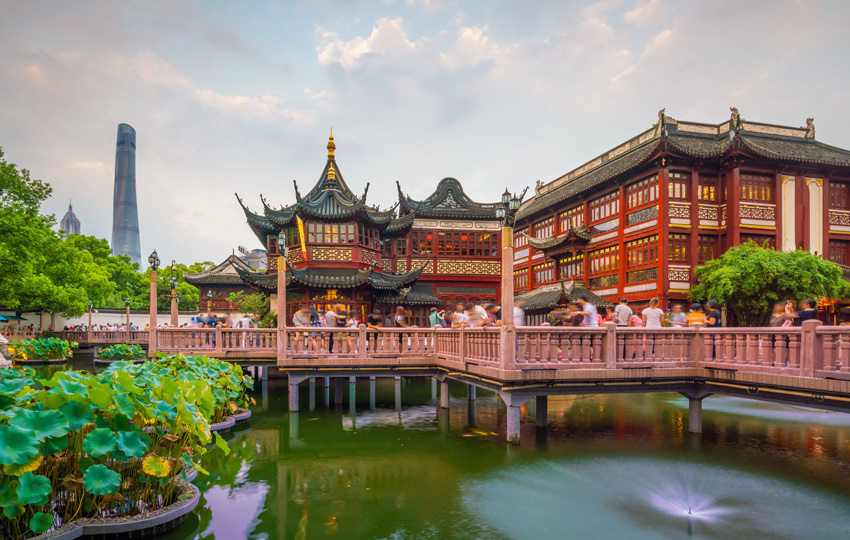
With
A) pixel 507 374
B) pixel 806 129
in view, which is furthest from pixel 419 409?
pixel 806 129

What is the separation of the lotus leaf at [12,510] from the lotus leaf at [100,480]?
51 centimetres

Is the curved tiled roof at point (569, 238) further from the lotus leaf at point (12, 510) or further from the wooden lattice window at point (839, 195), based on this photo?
the lotus leaf at point (12, 510)

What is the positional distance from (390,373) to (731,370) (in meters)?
7.90

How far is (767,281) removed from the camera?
21.8 m

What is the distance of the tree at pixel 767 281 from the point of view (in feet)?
70.9

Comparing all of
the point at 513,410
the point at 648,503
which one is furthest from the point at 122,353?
the point at 648,503

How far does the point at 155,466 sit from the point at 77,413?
36.2 inches

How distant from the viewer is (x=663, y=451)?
10.3 meters

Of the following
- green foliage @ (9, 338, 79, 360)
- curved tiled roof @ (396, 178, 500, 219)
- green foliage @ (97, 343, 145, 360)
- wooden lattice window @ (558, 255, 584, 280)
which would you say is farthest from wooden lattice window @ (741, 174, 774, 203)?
green foliage @ (9, 338, 79, 360)

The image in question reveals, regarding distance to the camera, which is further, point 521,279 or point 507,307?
point 521,279

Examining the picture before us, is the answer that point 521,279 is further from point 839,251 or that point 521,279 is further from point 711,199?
point 839,251

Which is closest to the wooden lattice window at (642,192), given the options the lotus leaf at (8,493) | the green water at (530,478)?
the green water at (530,478)

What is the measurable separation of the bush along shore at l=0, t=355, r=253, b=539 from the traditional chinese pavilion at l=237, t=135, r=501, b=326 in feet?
59.3

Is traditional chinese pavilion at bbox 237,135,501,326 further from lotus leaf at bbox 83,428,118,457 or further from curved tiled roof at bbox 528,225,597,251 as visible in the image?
lotus leaf at bbox 83,428,118,457
